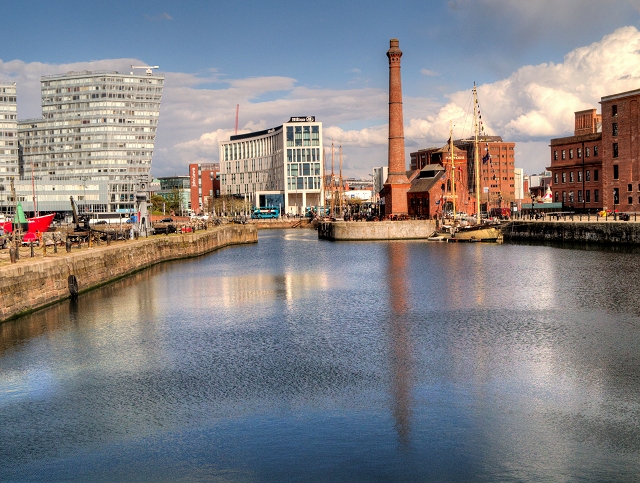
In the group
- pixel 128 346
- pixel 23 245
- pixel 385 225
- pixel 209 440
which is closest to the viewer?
pixel 209 440

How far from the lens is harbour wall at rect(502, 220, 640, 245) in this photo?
76.2m

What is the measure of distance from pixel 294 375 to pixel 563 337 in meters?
13.4

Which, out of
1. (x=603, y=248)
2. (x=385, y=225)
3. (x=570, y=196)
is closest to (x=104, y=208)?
(x=385, y=225)

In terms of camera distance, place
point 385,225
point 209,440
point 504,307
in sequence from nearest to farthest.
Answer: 1. point 209,440
2. point 504,307
3. point 385,225

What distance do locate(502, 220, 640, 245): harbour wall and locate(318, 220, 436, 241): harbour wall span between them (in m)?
12.5

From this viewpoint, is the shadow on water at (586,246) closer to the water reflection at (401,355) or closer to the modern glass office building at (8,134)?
the water reflection at (401,355)

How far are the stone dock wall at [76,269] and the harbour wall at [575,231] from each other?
47.2m

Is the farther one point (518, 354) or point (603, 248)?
point (603, 248)

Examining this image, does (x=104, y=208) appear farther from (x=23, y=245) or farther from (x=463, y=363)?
(x=463, y=363)

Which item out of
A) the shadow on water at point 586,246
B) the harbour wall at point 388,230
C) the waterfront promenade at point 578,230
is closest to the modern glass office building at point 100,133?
the harbour wall at point 388,230

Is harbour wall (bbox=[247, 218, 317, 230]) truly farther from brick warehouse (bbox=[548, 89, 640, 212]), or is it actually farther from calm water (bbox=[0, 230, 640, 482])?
calm water (bbox=[0, 230, 640, 482])

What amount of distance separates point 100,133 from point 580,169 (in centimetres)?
12787

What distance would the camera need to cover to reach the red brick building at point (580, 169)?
10469cm

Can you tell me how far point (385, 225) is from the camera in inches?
4264
